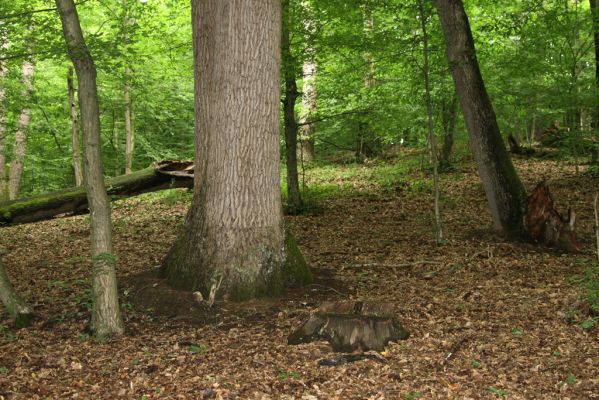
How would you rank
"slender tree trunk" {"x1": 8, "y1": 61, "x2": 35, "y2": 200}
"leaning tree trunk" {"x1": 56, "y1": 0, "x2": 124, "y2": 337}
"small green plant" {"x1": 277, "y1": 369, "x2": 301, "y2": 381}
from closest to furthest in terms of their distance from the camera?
"small green plant" {"x1": 277, "y1": 369, "x2": 301, "y2": 381} → "leaning tree trunk" {"x1": 56, "y1": 0, "x2": 124, "y2": 337} → "slender tree trunk" {"x1": 8, "y1": 61, "x2": 35, "y2": 200}

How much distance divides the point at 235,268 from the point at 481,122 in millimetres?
4892

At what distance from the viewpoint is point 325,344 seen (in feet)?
16.4

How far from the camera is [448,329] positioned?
17.4ft

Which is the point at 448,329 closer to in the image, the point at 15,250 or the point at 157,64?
the point at 15,250

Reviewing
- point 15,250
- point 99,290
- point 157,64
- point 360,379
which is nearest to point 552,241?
point 360,379

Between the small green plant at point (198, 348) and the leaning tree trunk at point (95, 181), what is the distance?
0.88m

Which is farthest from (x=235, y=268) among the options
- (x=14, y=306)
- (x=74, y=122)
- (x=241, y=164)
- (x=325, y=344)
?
(x=74, y=122)

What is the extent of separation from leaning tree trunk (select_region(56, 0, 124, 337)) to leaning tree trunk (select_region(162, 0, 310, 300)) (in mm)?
1139

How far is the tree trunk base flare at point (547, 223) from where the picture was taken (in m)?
8.41

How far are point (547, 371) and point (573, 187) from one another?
9.11 metres

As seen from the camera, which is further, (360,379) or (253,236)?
(253,236)

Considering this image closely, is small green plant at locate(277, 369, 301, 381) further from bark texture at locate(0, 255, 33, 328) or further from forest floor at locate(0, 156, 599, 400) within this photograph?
bark texture at locate(0, 255, 33, 328)

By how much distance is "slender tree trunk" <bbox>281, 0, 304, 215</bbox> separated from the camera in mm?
10492

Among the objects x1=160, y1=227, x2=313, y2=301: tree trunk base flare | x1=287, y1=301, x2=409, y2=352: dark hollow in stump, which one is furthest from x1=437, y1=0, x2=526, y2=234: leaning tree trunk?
x1=287, y1=301, x2=409, y2=352: dark hollow in stump
